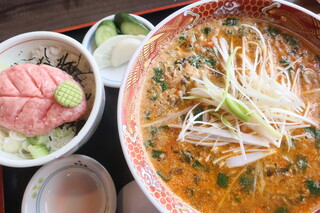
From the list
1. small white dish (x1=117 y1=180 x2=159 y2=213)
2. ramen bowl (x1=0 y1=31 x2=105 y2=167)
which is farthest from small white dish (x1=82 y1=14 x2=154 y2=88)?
small white dish (x1=117 y1=180 x2=159 y2=213)

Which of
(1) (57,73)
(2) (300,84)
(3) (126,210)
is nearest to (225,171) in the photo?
(2) (300,84)

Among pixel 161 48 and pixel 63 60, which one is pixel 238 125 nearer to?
pixel 161 48

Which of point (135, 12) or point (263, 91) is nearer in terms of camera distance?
point (263, 91)

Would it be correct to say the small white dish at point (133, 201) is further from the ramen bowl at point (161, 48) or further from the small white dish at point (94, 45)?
the small white dish at point (94, 45)

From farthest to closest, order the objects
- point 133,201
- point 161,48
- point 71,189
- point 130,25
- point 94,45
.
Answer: point 94,45
point 130,25
point 71,189
point 133,201
point 161,48

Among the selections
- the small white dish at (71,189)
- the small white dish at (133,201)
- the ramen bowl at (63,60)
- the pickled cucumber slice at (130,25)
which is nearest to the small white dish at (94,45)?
the pickled cucumber slice at (130,25)

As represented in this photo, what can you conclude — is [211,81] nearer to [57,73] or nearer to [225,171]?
[225,171]

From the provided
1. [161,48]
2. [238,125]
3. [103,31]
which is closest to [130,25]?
[103,31]
